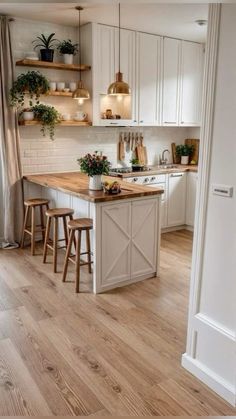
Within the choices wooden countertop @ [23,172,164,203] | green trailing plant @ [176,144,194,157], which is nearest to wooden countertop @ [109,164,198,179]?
green trailing plant @ [176,144,194,157]

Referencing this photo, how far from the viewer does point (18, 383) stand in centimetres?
224

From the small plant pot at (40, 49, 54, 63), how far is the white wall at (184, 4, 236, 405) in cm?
304

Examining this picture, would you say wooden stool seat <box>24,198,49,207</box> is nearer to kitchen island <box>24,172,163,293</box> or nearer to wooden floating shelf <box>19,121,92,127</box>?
kitchen island <box>24,172,163,293</box>

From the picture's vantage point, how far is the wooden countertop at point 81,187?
3.36m

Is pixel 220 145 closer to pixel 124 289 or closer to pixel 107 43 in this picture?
pixel 124 289

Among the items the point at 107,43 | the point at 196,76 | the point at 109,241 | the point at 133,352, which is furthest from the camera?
the point at 196,76

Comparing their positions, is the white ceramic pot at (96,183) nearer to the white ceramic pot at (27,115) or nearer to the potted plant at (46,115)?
the potted plant at (46,115)

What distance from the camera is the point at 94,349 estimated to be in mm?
2600

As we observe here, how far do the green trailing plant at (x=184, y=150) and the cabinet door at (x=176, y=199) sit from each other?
2.01ft

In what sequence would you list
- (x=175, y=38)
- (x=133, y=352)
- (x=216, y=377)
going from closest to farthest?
(x=216, y=377), (x=133, y=352), (x=175, y=38)

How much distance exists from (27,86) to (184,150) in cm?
277

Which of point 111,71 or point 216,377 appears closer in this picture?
point 216,377

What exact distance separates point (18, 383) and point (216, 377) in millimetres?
1199

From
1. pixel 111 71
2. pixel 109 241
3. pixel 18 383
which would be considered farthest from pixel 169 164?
pixel 18 383
